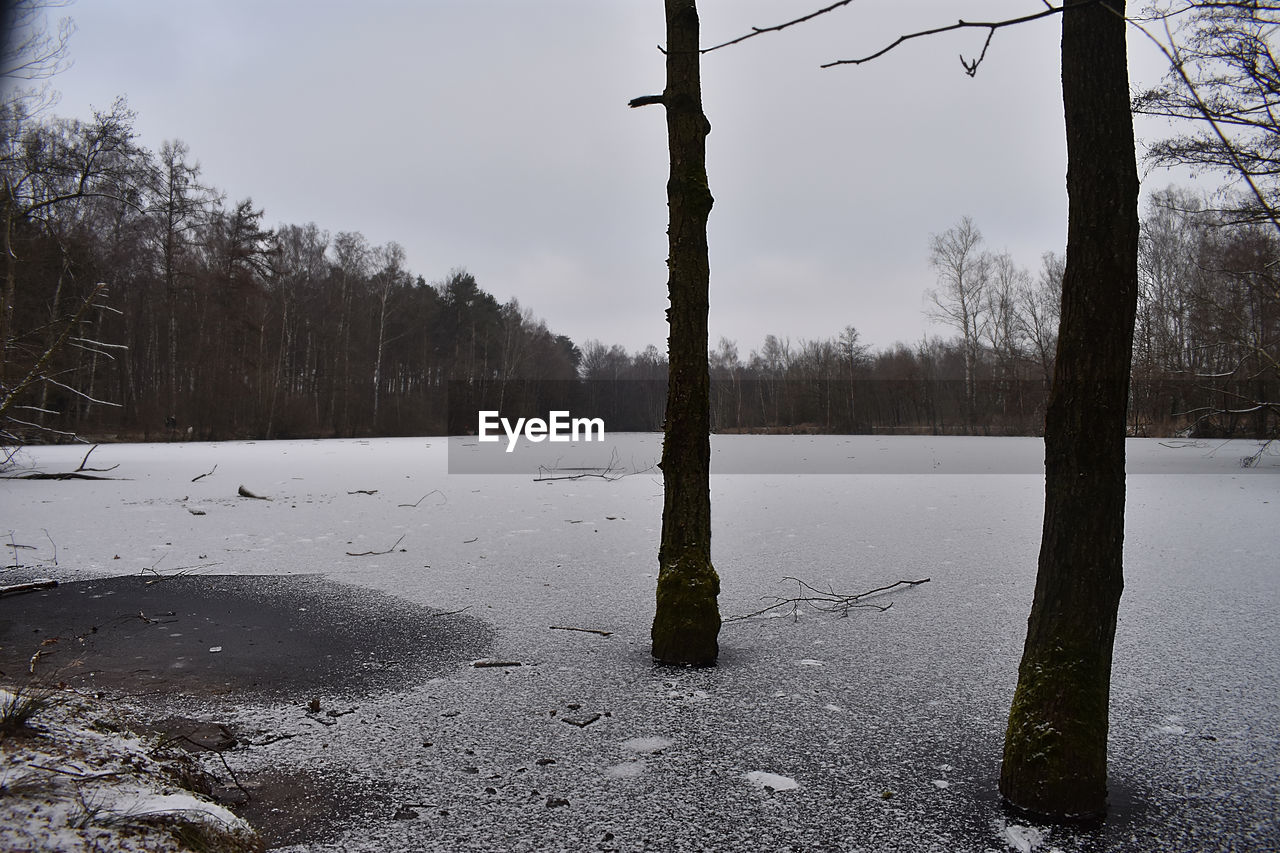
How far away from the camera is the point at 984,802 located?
2080mm

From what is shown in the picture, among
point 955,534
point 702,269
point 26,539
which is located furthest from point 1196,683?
point 26,539

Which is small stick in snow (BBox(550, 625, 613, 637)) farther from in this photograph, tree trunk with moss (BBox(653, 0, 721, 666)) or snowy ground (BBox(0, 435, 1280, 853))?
tree trunk with moss (BBox(653, 0, 721, 666))

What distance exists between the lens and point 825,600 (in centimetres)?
454

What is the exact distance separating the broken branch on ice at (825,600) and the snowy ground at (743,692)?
0.37ft

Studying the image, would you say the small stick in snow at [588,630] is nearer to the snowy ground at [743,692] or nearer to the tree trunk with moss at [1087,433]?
the snowy ground at [743,692]

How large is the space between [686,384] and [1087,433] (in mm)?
1726

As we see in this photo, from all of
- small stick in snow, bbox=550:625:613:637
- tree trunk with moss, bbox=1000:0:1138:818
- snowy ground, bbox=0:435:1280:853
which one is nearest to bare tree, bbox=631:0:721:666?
snowy ground, bbox=0:435:1280:853

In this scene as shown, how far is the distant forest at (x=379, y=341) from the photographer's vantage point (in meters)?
14.3

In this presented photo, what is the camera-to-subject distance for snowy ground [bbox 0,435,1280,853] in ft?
6.51

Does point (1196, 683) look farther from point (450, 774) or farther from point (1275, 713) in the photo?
point (450, 774)

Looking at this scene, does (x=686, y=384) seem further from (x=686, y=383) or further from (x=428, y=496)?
(x=428, y=496)

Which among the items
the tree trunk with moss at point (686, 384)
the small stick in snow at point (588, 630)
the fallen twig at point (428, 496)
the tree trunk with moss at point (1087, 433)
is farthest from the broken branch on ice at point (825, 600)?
the fallen twig at point (428, 496)

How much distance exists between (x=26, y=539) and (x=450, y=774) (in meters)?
6.37

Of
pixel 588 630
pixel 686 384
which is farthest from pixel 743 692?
pixel 686 384
